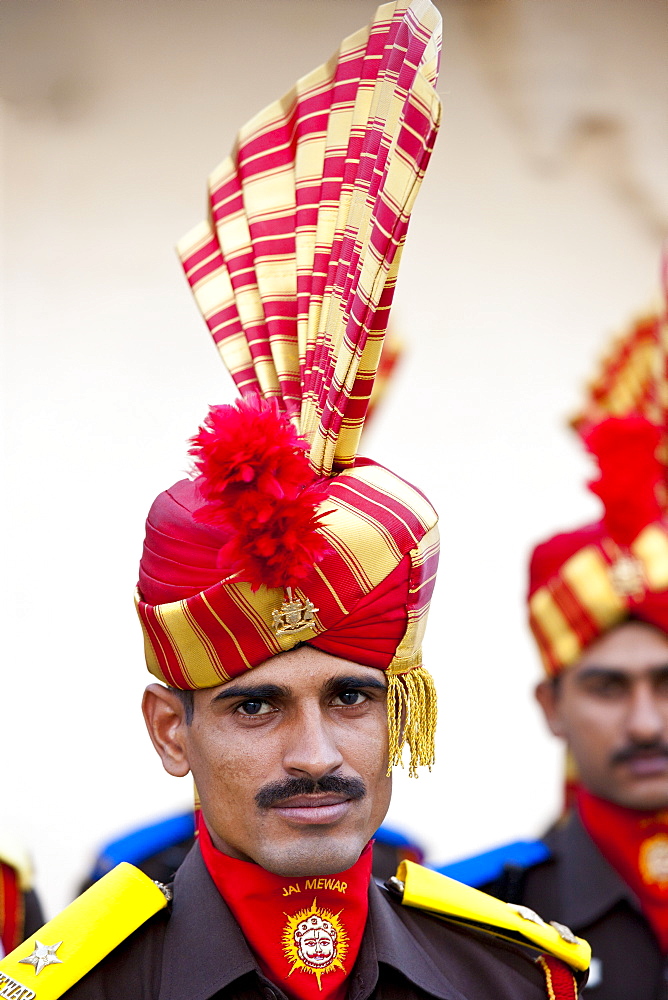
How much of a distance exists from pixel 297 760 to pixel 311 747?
27 mm

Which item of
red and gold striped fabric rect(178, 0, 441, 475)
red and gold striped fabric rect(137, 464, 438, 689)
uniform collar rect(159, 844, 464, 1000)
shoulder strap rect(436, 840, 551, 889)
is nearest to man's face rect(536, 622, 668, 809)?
shoulder strap rect(436, 840, 551, 889)

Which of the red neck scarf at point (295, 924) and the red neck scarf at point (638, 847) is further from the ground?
the red neck scarf at point (295, 924)

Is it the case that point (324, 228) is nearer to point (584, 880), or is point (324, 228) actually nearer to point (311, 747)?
point (311, 747)

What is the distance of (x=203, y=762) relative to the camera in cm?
198

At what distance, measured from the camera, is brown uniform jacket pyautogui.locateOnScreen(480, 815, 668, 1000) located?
121 inches

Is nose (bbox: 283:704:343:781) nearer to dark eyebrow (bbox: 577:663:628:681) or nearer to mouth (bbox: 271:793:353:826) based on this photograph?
mouth (bbox: 271:793:353:826)

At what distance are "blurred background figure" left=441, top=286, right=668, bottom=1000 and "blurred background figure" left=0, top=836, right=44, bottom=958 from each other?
969mm

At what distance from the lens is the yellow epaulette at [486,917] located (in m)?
2.27

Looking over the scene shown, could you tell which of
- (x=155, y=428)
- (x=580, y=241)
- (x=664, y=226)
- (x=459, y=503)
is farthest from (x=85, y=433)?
(x=664, y=226)

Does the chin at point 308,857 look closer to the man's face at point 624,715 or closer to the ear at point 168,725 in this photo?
the ear at point 168,725

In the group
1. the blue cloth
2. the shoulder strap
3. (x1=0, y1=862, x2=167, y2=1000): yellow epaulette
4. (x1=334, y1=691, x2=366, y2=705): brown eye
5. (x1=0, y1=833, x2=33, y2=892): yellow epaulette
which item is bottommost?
the shoulder strap

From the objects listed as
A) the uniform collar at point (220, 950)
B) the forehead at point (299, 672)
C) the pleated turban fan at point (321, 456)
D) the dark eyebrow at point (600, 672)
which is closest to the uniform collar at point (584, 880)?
the dark eyebrow at point (600, 672)

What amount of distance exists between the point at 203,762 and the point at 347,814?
236mm

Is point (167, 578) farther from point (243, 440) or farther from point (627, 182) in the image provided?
point (627, 182)
